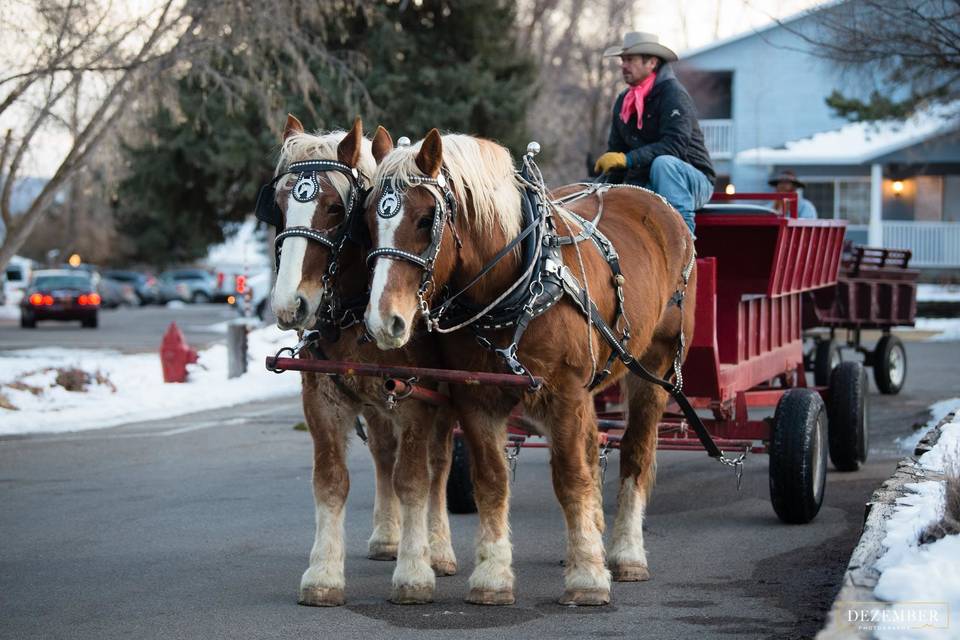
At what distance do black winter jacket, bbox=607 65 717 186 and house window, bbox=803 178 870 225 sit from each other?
115 ft

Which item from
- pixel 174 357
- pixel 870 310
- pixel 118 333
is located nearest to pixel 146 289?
pixel 118 333

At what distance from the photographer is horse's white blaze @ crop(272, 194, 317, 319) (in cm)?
577

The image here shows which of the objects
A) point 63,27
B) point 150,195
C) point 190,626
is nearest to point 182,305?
point 150,195

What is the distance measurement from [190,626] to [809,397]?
4351 mm

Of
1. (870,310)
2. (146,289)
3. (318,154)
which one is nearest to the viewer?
(318,154)

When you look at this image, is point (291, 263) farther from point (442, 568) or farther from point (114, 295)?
point (114, 295)

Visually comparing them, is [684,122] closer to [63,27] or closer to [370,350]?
[370,350]

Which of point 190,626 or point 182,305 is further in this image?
point 182,305

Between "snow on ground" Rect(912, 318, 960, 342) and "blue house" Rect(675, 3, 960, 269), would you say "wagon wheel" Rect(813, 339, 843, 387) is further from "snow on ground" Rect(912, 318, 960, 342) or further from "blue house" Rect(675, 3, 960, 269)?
"blue house" Rect(675, 3, 960, 269)

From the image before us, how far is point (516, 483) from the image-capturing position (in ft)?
34.6

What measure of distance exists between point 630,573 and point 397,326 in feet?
7.61

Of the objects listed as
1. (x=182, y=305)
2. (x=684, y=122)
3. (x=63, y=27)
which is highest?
(x=63, y=27)

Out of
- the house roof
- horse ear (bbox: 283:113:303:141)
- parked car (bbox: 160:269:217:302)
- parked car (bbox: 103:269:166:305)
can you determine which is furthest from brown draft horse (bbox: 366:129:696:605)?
parked car (bbox: 103:269:166:305)

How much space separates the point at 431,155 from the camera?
5.86m
